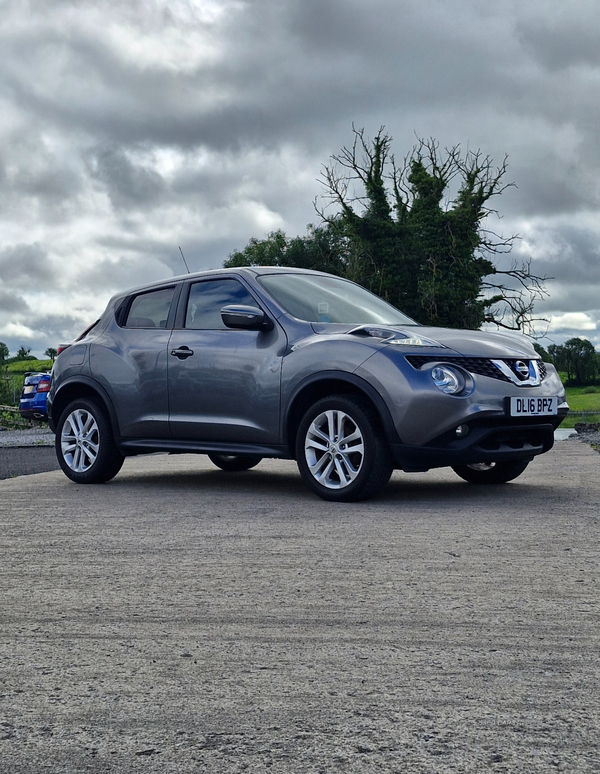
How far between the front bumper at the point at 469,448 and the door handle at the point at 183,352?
203cm

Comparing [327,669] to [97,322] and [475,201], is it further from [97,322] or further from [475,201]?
[475,201]

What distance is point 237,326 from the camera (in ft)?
24.4

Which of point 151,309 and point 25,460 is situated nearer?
point 151,309

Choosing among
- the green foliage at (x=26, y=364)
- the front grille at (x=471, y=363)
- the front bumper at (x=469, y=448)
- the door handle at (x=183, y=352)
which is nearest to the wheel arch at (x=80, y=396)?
the door handle at (x=183, y=352)

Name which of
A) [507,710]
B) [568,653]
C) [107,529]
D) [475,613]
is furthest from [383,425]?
[507,710]

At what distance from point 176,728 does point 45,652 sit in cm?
93

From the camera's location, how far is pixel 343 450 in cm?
684

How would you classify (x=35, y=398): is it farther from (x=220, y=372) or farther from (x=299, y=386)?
(x=299, y=386)

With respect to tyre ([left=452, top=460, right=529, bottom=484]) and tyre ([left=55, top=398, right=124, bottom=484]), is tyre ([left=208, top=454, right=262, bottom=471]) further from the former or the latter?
tyre ([left=452, top=460, right=529, bottom=484])

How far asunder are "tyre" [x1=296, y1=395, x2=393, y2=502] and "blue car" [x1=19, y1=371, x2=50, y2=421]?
54.2ft

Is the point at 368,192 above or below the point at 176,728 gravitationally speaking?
above

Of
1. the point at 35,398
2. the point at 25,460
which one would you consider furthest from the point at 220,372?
the point at 35,398

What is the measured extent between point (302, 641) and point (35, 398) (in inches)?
801

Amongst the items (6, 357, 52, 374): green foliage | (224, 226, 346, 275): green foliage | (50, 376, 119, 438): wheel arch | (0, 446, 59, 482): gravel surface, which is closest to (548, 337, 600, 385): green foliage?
(224, 226, 346, 275): green foliage
